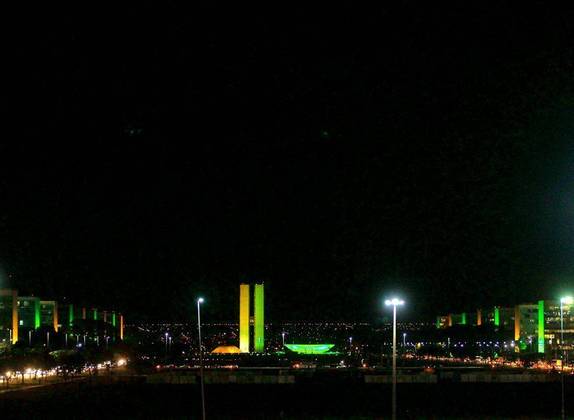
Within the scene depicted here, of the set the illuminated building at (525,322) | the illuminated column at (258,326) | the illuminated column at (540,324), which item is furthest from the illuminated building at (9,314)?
the illuminated building at (525,322)

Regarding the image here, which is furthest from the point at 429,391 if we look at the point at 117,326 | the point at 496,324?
the point at 117,326

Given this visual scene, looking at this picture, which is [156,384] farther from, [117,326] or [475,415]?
[117,326]

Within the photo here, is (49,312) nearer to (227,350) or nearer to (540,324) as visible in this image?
(227,350)

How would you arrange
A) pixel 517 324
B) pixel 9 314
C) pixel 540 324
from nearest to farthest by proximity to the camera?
1. pixel 9 314
2. pixel 540 324
3. pixel 517 324

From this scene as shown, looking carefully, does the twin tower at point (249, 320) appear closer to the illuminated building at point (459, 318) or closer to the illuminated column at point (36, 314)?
the illuminated column at point (36, 314)

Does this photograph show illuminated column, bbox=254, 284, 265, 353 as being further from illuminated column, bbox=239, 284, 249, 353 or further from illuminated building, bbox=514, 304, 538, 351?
illuminated building, bbox=514, 304, 538, 351

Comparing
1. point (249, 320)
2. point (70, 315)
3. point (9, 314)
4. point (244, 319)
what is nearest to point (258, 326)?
point (249, 320)
